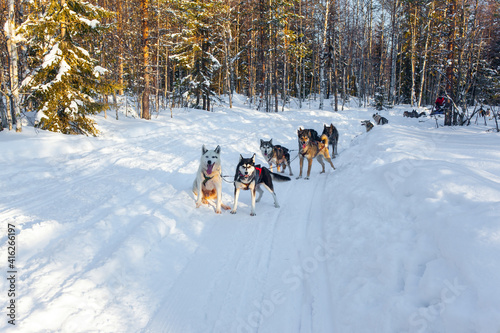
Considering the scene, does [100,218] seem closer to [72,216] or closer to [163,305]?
[72,216]

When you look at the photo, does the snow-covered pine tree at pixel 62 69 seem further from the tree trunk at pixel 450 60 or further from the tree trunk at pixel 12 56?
the tree trunk at pixel 450 60

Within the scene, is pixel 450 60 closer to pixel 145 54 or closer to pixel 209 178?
pixel 209 178

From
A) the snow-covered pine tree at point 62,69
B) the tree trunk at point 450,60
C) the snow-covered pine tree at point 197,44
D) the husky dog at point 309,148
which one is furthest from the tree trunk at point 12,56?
the tree trunk at point 450,60

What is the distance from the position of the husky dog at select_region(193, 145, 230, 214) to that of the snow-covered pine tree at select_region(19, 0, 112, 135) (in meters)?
8.33

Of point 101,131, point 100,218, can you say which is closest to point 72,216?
point 100,218

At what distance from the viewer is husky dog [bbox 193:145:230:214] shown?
18.1 ft

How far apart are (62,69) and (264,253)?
1128 centimetres

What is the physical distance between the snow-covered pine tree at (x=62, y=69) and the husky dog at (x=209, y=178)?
8.33 metres

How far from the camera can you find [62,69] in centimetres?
1080

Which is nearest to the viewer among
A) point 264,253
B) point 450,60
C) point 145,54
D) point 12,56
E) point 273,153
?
point 264,253

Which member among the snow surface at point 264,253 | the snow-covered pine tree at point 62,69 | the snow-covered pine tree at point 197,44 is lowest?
the snow surface at point 264,253

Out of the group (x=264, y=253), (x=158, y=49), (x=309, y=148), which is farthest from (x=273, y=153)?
(x=158, y=49)

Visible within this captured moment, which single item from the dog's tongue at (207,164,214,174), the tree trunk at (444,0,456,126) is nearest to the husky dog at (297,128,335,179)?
the dog's tongue at (207,164,214,174)

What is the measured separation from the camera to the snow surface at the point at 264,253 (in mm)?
2521
